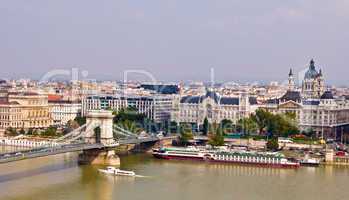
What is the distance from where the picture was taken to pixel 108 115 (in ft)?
50.2

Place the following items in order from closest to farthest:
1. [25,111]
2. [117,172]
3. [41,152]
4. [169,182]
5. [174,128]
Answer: [169,182], [41,152], [117,172], [174,128], [25,111]

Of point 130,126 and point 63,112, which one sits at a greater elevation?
point 63,112

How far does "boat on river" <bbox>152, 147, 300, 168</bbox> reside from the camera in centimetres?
1480

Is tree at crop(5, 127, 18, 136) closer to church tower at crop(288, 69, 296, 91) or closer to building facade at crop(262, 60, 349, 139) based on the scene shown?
building facade at crop(262, 60, 349, 139)

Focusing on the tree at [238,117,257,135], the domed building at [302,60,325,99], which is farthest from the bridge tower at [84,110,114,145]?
the domed building at [302,60,325,99]

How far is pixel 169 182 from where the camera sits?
12.0 m

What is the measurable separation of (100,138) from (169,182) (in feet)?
11.1

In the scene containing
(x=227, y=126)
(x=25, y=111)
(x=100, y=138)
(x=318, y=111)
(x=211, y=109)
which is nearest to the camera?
(x=100, y=138)

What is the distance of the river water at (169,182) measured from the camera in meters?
10.7

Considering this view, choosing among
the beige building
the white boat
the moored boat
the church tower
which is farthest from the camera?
the church tower

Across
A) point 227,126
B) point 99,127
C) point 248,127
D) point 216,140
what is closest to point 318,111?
point 227,126

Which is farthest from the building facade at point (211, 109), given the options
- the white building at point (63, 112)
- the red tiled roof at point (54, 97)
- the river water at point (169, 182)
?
the river water at point (169, 182)

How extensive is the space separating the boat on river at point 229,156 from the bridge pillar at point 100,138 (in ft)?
4.79

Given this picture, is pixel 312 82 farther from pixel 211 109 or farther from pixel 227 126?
pixel 227 126
